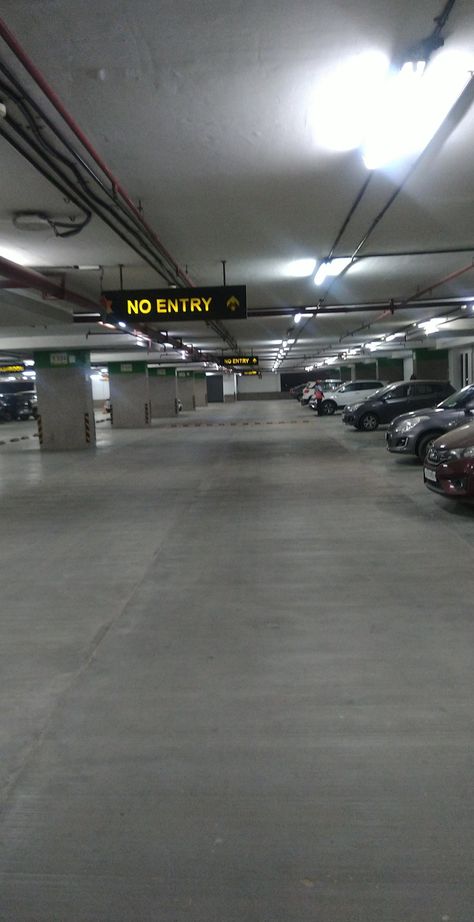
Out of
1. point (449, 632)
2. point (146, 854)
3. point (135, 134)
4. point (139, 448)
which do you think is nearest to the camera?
point (146, 854)

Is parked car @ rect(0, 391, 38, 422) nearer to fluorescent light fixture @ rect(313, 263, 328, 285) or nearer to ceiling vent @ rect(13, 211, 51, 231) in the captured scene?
fluorescent light fixture @ rect(313, 263, 328, 285)

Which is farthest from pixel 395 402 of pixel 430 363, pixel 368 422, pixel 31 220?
pixel 31 220

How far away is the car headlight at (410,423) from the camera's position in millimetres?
12977

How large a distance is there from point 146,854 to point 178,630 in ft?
Answer: 7.67

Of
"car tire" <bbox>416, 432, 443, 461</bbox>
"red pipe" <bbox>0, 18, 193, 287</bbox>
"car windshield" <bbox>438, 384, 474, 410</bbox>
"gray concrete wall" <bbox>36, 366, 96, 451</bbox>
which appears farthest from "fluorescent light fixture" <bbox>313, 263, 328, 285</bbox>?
"gray concrete wall" <bbox>36, 366, 96, 451</bbox>

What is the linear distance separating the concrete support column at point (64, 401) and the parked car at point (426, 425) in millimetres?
11455

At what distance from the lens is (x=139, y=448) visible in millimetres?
19578

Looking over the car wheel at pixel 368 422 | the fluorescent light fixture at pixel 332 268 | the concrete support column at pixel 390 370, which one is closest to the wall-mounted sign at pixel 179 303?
the fluorescent light fixture at pixel 332 268

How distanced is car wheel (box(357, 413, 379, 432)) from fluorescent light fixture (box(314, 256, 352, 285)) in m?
9.16

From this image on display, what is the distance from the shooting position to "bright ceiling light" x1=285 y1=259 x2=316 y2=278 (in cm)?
1168

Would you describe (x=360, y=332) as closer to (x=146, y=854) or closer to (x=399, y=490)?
(x=399, y=490)

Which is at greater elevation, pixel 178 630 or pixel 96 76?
pixel 96 76

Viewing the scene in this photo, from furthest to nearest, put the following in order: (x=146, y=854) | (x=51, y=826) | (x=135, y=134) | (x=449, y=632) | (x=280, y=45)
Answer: (x=135, y=134) < (x=449, y=632) < (x=280, y=45) < (x=51, y=826) < (x=146, y=854)

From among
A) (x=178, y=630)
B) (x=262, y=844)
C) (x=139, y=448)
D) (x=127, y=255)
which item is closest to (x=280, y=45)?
(x=178, y=630)
